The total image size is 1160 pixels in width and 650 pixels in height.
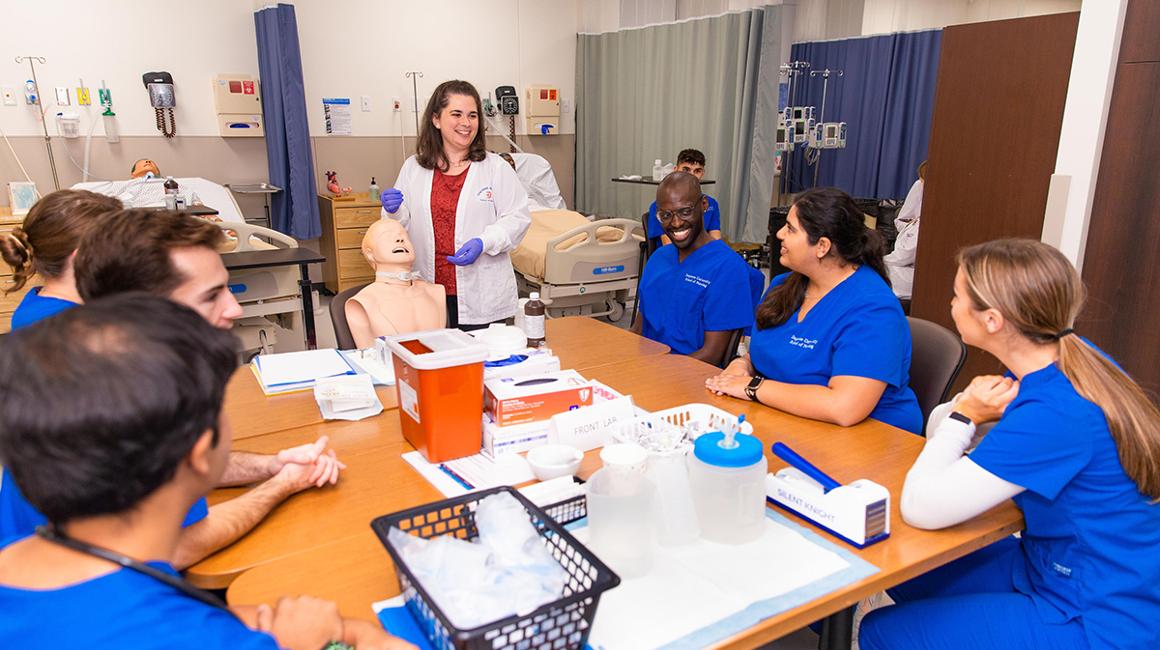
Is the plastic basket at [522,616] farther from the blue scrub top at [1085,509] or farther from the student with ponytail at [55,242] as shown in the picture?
the student with ponytail at [55,242]

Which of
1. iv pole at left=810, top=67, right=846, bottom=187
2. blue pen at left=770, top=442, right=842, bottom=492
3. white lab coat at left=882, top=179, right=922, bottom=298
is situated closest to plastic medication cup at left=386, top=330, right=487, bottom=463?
blue pen at left=770, top=442, right=842, bottom=492

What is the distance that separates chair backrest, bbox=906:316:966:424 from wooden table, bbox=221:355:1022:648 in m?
0.27

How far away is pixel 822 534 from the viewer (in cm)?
126

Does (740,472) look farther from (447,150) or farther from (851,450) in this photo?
(447,150)

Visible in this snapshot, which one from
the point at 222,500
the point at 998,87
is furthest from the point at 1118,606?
the point at 998,87

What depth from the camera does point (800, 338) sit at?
1956 mm

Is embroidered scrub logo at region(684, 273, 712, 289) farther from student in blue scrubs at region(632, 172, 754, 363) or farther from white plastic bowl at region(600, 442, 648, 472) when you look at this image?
white plastic bowl at region(600, 442, 648, 472)

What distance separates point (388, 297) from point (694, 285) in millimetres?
1012

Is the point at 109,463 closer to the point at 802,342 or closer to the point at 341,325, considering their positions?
the point at 802,342

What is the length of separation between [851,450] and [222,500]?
49.5 inches

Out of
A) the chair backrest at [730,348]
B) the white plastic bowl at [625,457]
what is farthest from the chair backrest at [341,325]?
the white plastic bowl at [625,457]

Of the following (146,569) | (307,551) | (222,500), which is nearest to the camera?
(146,569)

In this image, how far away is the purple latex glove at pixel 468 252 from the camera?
2777 mm

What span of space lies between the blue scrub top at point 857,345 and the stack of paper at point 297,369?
117 centimetres
